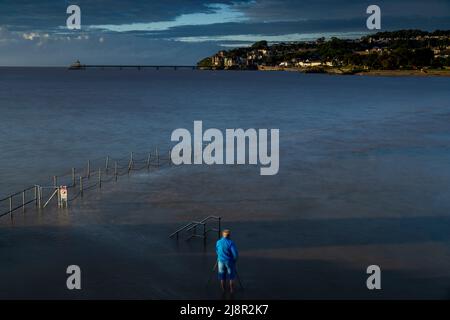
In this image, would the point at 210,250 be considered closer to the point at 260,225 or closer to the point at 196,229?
the point at 196,229

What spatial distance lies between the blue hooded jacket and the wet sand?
3.60ft

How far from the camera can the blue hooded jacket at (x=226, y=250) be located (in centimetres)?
1257

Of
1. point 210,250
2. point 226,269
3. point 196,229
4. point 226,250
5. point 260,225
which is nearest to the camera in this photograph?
point 226,250

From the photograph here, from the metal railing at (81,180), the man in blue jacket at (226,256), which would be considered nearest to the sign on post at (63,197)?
the metal railing at (81,180)

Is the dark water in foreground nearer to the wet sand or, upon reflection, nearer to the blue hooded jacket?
the wet sand

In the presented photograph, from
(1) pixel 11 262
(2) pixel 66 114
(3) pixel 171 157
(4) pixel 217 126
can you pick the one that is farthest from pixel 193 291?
(2) pixel 66 114

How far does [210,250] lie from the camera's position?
651 inches

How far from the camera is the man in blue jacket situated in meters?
12.6

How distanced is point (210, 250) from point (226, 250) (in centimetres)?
400

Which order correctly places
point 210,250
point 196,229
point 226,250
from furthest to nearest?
1. point 196,229
2. point 210,250
3. point 226,250

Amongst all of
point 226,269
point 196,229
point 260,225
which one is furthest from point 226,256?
point 260,225

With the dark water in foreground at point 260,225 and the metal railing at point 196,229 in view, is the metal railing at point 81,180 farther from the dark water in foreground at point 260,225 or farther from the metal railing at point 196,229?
the metal railing at point 196,229

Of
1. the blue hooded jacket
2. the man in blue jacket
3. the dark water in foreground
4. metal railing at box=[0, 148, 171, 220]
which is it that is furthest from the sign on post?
the blue hooded jacket

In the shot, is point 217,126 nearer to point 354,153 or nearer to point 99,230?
point 354,153
